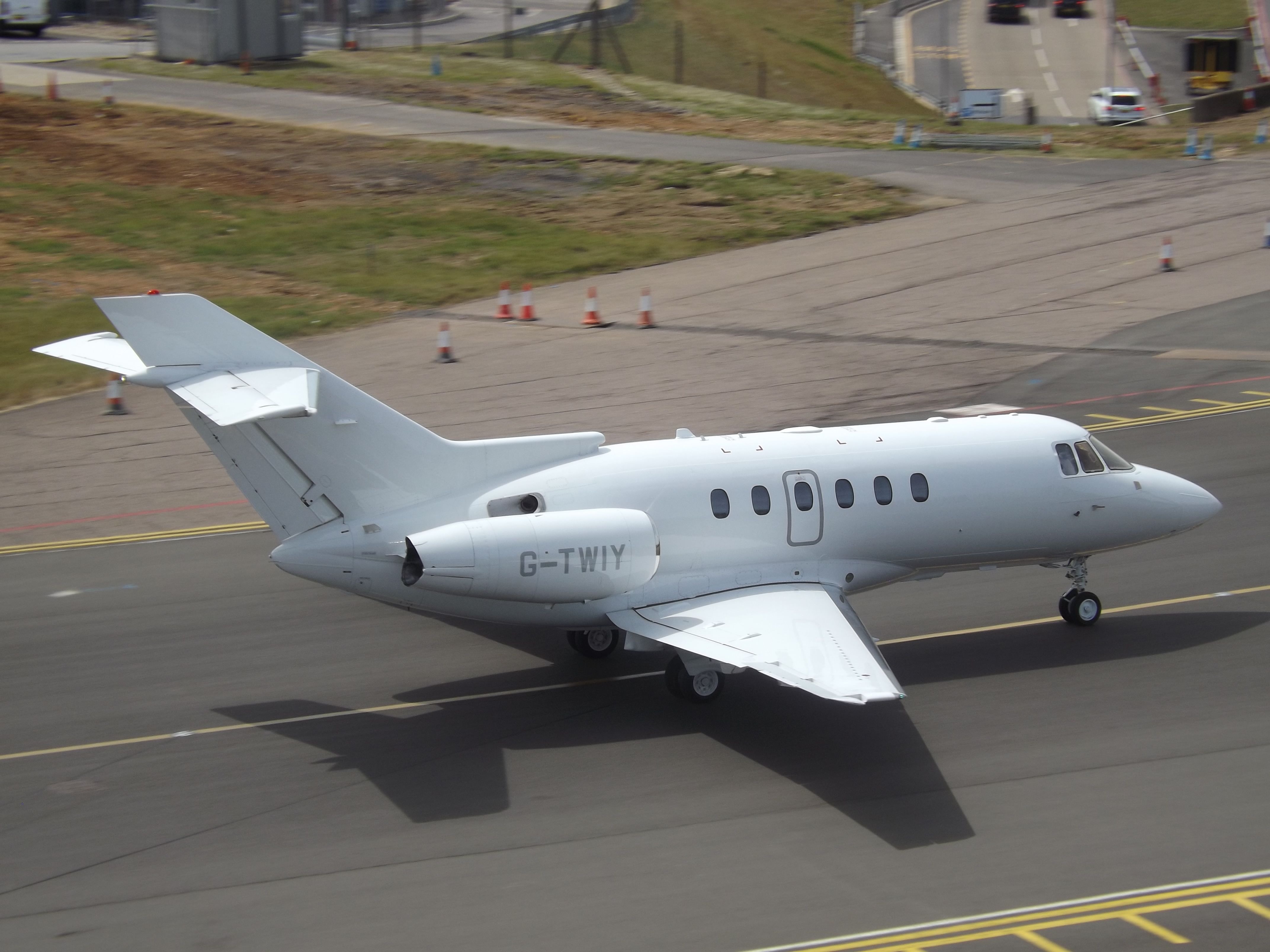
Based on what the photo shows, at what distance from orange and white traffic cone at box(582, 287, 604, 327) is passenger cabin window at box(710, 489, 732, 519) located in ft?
64.4

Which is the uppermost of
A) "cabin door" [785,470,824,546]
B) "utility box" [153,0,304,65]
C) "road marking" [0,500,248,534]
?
"utility box" [153,0,304,65]

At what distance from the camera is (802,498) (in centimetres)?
1769

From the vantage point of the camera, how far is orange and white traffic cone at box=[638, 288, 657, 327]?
35.9 metres

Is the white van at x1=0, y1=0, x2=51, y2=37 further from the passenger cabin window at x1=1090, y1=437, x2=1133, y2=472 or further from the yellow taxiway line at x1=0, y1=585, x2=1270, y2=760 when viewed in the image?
the passenger cabin window at x1=1090, y1=437, x2=1133, y2=472

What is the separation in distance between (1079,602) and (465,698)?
8.99 meters

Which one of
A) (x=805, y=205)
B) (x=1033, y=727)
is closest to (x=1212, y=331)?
(x=805, y=205)

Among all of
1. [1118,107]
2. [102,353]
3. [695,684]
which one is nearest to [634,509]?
[695,684]

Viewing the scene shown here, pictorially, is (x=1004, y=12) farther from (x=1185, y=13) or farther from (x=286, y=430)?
(x=286, y=430)

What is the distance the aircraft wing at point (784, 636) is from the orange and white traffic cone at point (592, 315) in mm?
20046

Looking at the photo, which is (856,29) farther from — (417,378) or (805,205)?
(417,378)

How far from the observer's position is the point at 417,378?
3250cm

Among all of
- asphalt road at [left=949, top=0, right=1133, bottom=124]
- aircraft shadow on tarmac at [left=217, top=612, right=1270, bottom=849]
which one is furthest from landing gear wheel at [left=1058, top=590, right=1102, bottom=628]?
asphalt road at [left=949, top=0, right=1133, bottom=124]

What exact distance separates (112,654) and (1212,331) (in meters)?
28.6

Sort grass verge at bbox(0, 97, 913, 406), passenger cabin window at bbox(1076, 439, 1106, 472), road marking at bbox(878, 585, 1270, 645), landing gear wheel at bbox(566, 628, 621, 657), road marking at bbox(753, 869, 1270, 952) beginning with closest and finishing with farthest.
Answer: road marking at bbox(753, 869, 1270, 952)
landing gear wheel at bbox(566, 628, 621, 657)
passenger cabin window at bbox(1076, 439, 1106, 472)
road marking at bbox(878, 585, 1270, 645)
grass verge at bbox(0, 97, 913, 406)
